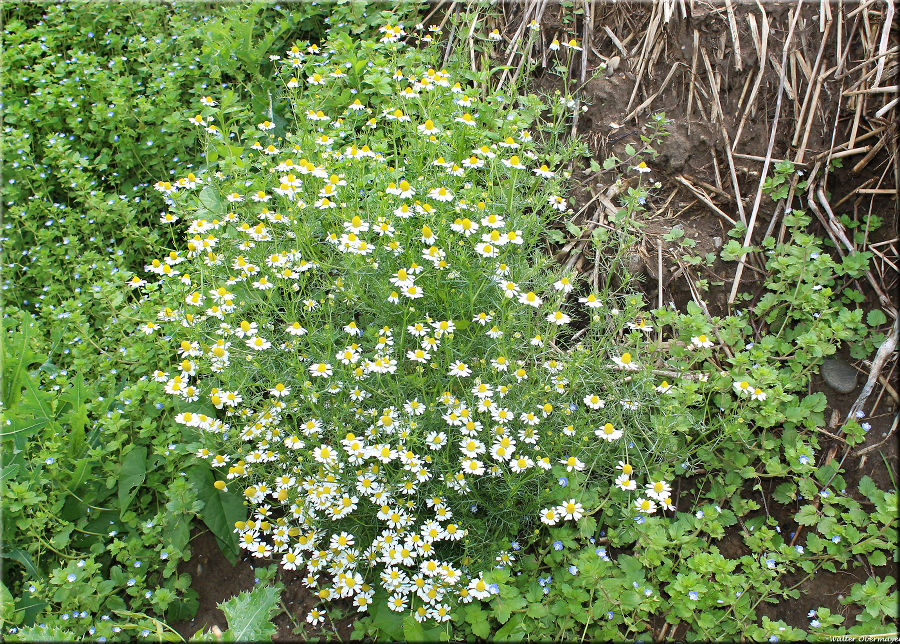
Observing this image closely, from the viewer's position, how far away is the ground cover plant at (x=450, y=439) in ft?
7.47

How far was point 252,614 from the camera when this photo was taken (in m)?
2.28

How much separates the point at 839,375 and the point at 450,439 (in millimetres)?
1620

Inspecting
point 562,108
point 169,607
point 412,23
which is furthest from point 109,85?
point 169,607

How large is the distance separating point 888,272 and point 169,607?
3.17 meters

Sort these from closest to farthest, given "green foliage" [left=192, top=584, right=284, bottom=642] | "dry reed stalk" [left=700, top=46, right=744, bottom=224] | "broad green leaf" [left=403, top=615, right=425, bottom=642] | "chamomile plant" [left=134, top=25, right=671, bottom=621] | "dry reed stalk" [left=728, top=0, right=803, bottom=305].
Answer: "broad green leaf" [left=403, top=615, right=425, bottom=642], "green foliage" [left=192, top=584, right=284, bottom=642], "chamomile plant" [left=134, top=25, right=671, bottom=621], "dry reed stalk" [left=728, top=0, right=803, bottom=305], "dry reed stalk" [left=700, top=46, right=744, bottom=224]

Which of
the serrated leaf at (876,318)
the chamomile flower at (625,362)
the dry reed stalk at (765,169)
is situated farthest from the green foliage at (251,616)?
the serrated leaf at (876,318)

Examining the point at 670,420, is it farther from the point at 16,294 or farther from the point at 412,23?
the point at 16,294

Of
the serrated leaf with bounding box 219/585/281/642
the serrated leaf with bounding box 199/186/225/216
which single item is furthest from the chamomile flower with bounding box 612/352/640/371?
the serrated leaf with bounding box 199/186/225/216

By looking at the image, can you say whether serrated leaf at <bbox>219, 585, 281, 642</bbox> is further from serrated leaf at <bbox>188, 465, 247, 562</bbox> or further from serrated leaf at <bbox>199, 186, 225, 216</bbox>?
serrated leaf at <bbox>199, 186, 225, 216</bbox>

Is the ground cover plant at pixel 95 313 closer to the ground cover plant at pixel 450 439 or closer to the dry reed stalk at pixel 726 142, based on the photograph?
the ground cover plant at pixel 450 439

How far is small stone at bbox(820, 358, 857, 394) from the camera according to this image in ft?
8.63

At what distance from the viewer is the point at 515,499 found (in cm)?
246

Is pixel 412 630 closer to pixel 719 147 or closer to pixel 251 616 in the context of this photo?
pixel 251 616

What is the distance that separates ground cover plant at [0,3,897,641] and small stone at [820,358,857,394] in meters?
0.10
